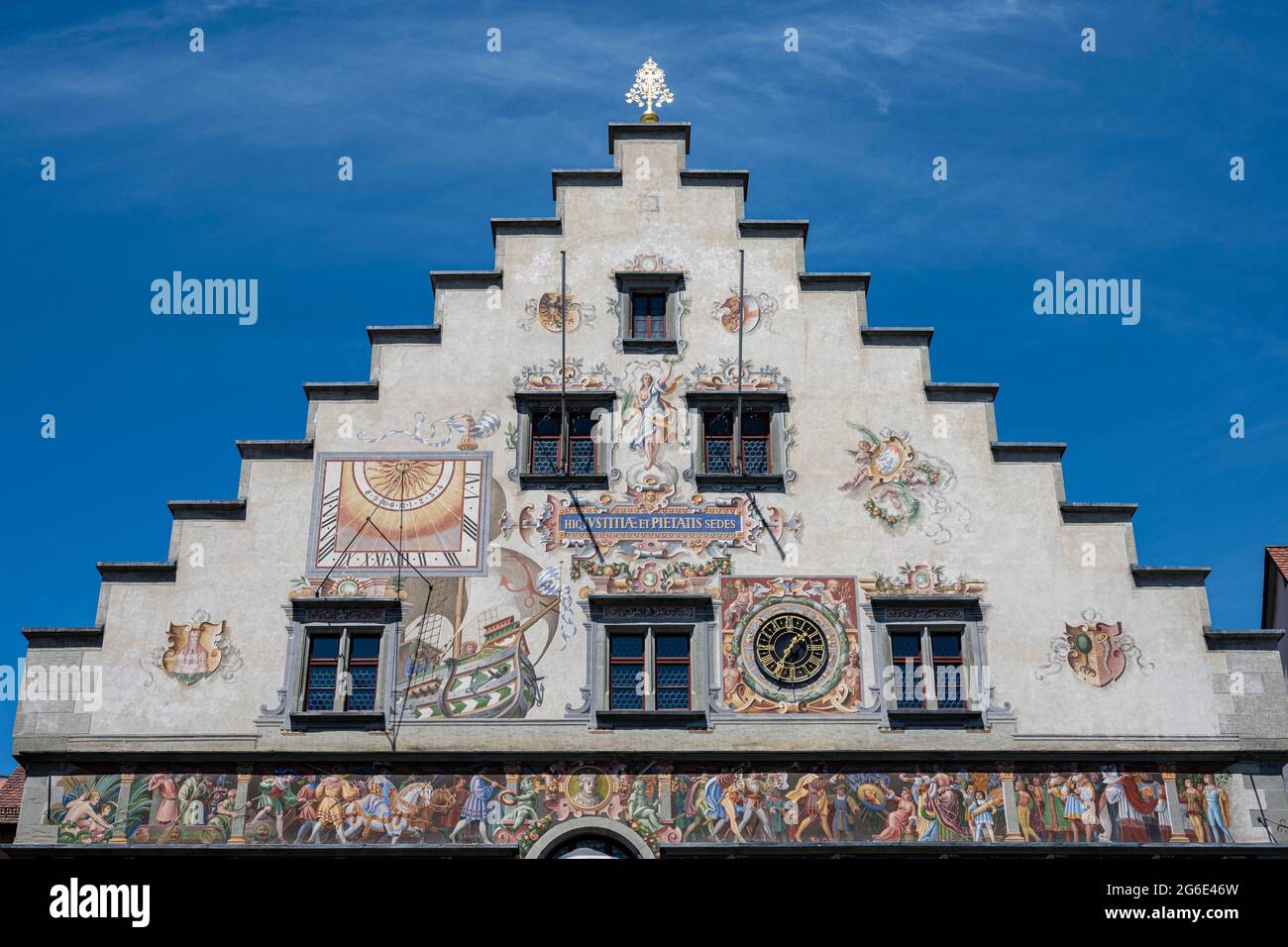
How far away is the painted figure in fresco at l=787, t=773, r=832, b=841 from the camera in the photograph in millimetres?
20188

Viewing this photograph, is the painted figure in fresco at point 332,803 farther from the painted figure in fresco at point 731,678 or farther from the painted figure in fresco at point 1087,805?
the painted figure in fresco at point 1087,805

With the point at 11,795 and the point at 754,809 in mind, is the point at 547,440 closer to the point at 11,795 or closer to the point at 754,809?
the point at 754,809

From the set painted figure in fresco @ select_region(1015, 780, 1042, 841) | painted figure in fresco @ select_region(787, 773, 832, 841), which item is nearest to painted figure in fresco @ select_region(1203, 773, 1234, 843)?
painted figure in fresco @ select_region(1015, 780, 1042, 841)

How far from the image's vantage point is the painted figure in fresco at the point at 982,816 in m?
20.2

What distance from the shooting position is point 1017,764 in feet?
67.6

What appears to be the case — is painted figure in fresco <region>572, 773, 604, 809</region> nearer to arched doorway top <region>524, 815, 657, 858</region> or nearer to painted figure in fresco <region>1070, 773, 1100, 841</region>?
arched doorway top <region>524, 815, 657, 858</region>

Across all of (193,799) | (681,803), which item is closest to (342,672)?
(193,799)

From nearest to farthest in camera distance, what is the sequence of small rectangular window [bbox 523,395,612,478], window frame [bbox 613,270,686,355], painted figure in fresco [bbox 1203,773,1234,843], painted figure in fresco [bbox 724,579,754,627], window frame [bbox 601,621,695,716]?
painted figure in fresco [bbox 1203,773,1234,843] < window frame [bbox 601,621,695,716] < painted figure in fresco [bbox 724,579,754,627] < small rectangular window [bbox 523,395,612,478] < window frame [bbox 613,270,686,355]

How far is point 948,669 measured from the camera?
21.2 metres

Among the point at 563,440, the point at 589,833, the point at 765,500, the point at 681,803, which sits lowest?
the point at 589,833

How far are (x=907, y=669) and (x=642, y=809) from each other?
154 inches

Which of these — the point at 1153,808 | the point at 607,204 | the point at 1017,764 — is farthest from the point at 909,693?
the point at 607,204

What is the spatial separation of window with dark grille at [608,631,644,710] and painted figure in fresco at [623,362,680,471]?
2.52 meters

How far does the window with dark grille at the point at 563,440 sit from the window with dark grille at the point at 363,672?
329 centimetres
